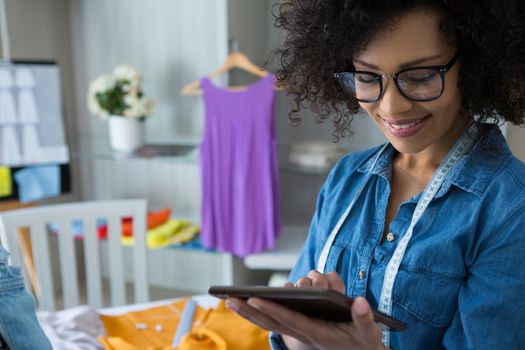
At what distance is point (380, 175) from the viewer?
1121mm

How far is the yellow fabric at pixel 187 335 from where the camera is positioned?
1.24 meters

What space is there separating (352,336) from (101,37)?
268 centimetres

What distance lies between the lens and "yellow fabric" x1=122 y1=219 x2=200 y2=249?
8.63ft

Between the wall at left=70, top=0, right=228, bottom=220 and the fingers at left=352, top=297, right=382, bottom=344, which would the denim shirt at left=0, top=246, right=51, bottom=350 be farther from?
the wall at left=70, top=0, right=228, bottom=220

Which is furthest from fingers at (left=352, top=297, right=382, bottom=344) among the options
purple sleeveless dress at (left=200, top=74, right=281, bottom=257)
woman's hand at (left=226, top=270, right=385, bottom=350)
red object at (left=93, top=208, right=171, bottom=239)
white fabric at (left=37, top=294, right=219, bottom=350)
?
red object at (left=93, top=208, right=171, bottom=239)

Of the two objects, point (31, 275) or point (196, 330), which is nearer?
point (196, 330)

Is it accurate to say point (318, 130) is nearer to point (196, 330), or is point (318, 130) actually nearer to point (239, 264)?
point (239, 264)

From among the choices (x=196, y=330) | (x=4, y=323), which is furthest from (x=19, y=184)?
(x=4, y=323)

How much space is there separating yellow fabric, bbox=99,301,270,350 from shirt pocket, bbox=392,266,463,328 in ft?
1.33

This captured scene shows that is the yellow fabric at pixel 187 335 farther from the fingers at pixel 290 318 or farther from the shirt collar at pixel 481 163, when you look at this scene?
the shirt collar at pixel 481 163

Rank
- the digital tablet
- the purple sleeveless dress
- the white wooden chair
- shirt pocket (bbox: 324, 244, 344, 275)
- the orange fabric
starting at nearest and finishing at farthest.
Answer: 1. the digital tablet
2. shirt pocket (bbox: 324, 244, 344, 275)
3. the white wooden chair
4. the purple sleeveless dress
5. the orange fabric

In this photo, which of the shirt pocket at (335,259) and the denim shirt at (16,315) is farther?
the shirt pocket at (335,259)

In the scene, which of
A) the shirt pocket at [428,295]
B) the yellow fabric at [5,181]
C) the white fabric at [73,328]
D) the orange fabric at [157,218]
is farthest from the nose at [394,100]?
the yellow fabric at [5,181]

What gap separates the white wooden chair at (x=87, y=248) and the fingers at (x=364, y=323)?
123 cm
